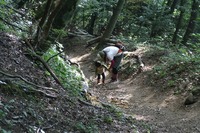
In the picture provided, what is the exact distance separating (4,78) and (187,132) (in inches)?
195

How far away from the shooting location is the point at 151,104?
11.0 m

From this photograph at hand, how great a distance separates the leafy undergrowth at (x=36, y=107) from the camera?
15.0 ft

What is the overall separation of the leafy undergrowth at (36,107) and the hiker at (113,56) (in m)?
5.96

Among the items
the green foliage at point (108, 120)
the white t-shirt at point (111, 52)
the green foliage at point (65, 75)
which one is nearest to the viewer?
the green foliage at point (108, 120)

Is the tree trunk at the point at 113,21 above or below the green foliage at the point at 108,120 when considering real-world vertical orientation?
above

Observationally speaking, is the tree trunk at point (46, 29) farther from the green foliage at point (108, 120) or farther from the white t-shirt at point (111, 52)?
the white t-shirt at point (111, 52)

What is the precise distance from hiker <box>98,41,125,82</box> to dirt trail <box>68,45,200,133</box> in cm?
54

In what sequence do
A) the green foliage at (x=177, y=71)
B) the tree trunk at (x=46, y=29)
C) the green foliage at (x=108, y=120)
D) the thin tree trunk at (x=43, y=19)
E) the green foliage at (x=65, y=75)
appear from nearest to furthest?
the green foliage at (x=108, y=120) < the thin tree trunk at (x=43, y=19) < the tree trunk at (x=46, y=29) < the green foliage at (x=65, y=75) < the green foliage at (x=177, y=71)

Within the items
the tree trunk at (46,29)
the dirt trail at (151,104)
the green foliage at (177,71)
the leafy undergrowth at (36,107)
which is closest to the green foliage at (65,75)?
the tree trunk at (46,29)

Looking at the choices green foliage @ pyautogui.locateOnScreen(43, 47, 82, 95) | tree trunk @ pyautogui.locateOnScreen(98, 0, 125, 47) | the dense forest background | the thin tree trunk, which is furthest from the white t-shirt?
the thin tree trunk

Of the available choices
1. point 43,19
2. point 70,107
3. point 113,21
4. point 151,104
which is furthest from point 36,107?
point 113,21

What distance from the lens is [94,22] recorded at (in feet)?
82.2

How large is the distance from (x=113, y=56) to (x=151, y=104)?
3498mm

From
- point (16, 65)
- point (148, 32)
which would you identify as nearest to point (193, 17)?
point (148, 32)
